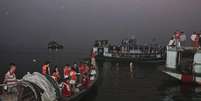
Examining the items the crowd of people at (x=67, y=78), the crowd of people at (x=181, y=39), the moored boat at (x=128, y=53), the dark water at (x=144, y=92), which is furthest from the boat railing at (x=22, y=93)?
the moored boat at (x=128, y=53)

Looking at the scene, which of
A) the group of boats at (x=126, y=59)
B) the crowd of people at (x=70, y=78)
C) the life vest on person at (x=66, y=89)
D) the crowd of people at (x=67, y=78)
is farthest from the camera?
the crowd of people at (x=70, y=78)

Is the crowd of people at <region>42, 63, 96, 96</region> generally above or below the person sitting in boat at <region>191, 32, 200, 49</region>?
below

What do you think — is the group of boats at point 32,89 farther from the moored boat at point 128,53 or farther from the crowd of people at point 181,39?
the moored boat at point 128,53

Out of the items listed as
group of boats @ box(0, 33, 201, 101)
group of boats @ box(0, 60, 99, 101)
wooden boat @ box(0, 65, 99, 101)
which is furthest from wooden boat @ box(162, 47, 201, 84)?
wooden boat @ box(0, 65, 99, 101)

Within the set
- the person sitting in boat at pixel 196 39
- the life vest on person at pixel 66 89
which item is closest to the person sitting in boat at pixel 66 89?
the life vest on person at pixel 66 89

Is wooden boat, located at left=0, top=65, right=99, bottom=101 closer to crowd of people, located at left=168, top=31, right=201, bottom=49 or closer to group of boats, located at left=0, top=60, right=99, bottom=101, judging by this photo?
group of boats, located at left=0, top=60, right=99, bottom=101

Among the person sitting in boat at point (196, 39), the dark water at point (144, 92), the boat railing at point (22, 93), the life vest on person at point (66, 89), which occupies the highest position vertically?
the person sitting in boat at point (196, 39)

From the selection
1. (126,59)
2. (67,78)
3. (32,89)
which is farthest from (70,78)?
(126,59)

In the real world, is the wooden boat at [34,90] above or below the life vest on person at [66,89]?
above

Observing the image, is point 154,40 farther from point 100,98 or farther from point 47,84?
point 47,84

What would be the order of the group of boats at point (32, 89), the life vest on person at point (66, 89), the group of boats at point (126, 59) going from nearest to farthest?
the group of boats at point (32, 89)
the group of boats at point (126, 59)
the life vest on person at point (66, 89)

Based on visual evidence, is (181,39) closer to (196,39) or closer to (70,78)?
(196,39)

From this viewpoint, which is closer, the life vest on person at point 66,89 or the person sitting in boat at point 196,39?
the life vest on person at point 66,89

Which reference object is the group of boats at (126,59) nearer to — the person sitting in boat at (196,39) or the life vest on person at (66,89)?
the life vest on person at (66,89)
